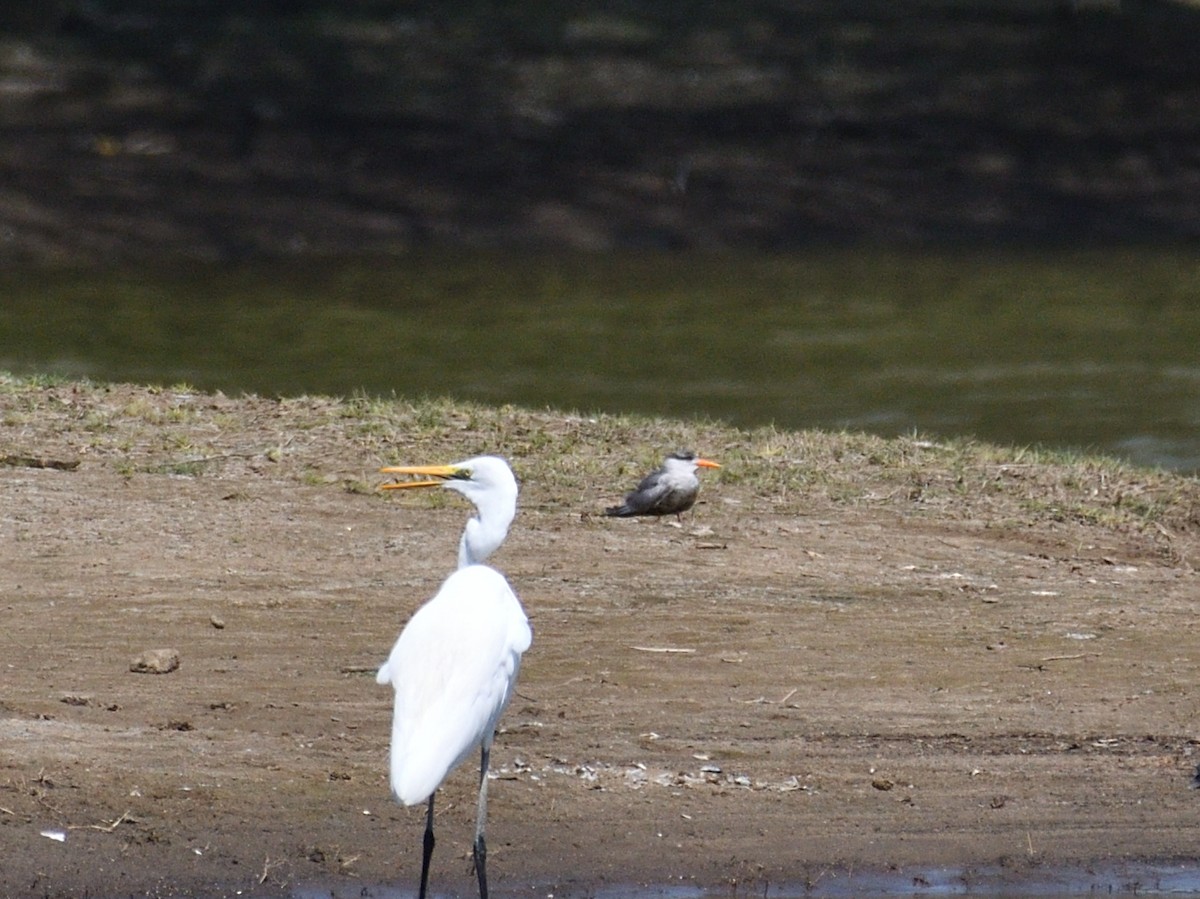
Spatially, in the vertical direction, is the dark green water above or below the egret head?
below

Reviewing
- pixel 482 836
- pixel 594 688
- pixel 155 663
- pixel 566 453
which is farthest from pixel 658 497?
pixel 482 836

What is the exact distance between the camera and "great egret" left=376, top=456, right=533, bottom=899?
5.37m

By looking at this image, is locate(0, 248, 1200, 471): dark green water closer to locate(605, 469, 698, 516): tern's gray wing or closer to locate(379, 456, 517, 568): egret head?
locate(605, 469, 698, 516): tern's gray wing

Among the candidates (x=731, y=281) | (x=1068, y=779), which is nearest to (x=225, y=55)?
(x=731, y=281)

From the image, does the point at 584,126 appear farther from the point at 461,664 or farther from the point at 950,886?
the point at 461,664

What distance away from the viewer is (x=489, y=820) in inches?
252

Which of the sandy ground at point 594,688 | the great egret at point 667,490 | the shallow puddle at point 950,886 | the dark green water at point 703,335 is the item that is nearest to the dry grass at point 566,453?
the sandy ground at point 594,688

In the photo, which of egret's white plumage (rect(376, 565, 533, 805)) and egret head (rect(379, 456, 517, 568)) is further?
egret head (rect(379, 456, 517, 568))

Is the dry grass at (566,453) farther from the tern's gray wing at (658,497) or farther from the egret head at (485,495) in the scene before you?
the egret head at (485,495)

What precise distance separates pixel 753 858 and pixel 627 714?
0.95 m

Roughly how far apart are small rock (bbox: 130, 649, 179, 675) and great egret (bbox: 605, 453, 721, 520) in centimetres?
233

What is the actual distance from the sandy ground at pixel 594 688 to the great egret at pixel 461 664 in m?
0.57

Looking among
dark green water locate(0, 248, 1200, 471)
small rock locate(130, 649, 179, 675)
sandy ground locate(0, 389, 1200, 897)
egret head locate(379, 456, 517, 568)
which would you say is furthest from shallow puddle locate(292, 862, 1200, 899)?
dark green water locate(0, 248, 1200, 471)

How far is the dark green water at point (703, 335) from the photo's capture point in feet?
46.9
